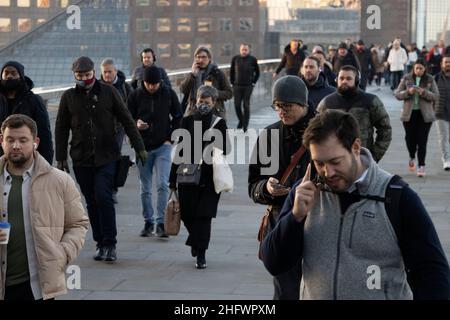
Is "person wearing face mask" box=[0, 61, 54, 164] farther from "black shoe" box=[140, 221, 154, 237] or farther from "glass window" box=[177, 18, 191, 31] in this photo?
"glass window" box=[177, 18, 191, 31]

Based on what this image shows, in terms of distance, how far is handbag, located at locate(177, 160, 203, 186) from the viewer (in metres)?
9.91

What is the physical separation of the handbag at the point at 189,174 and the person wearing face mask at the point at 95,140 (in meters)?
0.64

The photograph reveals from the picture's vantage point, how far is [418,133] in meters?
16.1

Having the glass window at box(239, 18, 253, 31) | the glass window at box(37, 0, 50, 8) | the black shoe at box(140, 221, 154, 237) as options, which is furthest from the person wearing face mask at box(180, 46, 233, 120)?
the glass window at box(239, 18, 253, 31)

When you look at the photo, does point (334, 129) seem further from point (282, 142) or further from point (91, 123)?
point (91, 123)

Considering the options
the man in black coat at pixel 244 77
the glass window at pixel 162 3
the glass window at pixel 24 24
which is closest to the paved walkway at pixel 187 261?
the man in black coat at pixel 244 77

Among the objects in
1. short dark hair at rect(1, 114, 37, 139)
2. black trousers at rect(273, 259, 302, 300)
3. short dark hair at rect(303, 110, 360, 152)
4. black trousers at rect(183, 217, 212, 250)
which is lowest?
black trousers at rect(183, 217, 212, 250)

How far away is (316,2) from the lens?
363ft

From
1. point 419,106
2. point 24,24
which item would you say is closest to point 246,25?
point 24,24

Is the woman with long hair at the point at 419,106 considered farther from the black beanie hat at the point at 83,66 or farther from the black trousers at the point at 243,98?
the black beanie hat at the point at 83,66

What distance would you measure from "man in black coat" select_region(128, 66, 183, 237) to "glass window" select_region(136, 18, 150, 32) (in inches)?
4087

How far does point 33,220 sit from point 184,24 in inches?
4391
